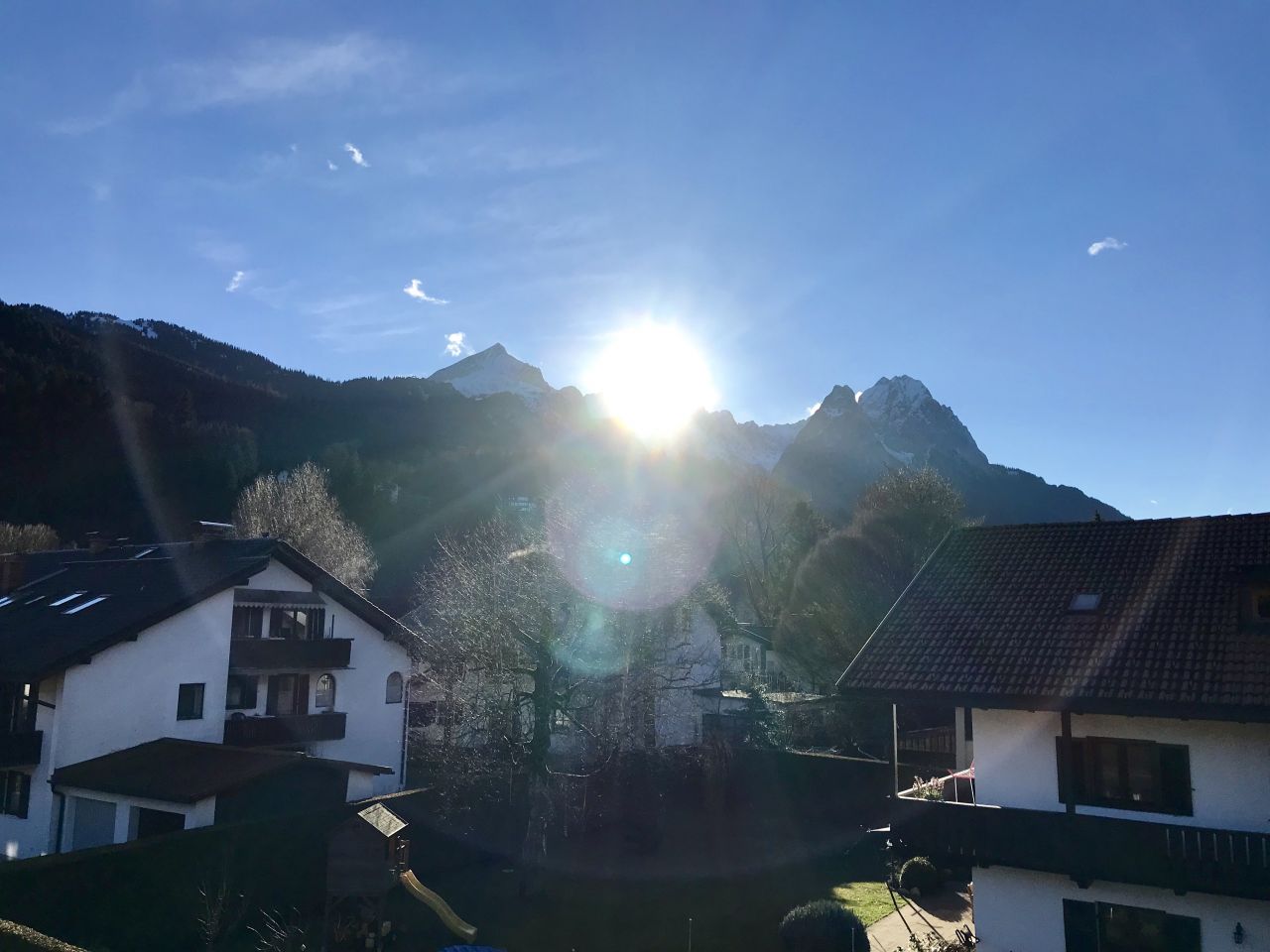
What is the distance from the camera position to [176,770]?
66.9 feet

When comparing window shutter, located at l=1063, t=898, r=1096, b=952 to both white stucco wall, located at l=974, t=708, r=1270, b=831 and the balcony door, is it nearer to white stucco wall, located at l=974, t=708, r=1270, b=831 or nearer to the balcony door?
white stucco wall, located at l=974, t=708, r=1270, b=831

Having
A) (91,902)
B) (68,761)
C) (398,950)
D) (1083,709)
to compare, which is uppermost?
(1083,709)

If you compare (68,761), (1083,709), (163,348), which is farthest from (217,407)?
(1083,709)

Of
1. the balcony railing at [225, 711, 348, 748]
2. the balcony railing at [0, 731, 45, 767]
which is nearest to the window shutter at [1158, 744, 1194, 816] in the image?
the balcony railing at [225, 711, 348, 748]

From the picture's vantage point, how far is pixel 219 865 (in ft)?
57.7

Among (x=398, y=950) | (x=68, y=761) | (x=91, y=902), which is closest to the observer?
(x=91, y=902)

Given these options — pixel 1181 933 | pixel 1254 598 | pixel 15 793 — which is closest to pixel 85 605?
pixel 15 793

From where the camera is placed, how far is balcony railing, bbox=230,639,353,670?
83.0 feet

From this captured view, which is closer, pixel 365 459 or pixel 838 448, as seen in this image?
pixel 365 459

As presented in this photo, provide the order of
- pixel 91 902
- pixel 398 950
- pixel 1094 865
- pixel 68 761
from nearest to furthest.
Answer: pixel 1094 865 → pixel 91 902 → pixel 398 950 → pixel 68 761

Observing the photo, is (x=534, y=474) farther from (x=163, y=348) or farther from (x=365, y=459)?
(x=163, y=348)

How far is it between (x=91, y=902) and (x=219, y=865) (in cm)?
238

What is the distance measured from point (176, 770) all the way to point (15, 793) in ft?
17.9

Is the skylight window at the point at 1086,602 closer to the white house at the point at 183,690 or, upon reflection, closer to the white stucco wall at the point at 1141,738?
the white stucco wall at the point at 1141,738
